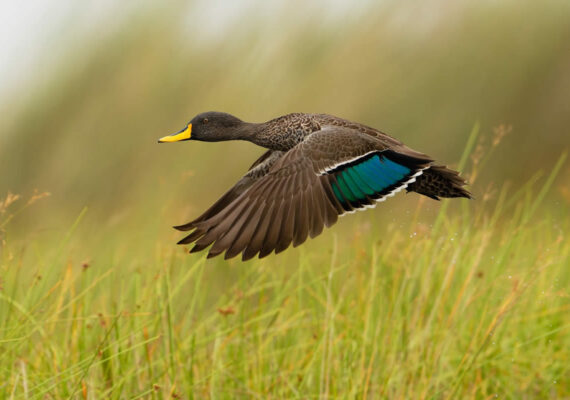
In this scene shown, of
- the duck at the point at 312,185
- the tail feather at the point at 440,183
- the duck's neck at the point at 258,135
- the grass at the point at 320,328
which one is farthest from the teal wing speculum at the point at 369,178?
the grass at the point at 320,328

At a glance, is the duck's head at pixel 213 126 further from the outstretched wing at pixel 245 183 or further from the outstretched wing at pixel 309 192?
the outstretched wing at pixel 309 192

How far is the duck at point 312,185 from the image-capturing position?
375cm

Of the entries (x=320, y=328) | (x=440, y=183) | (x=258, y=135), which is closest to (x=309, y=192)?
(x=258, y=135)

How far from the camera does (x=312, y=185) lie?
3973 millimetres

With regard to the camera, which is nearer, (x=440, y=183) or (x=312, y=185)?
(x=312, y=185)

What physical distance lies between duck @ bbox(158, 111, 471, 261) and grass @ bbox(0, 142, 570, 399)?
2.15 feet

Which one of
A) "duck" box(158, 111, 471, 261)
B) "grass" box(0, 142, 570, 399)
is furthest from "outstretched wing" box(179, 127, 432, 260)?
"grass" box(0, 142, 570, 399)

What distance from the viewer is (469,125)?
27.0 ft

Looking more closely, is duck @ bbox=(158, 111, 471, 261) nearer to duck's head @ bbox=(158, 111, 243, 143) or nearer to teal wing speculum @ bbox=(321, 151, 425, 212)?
teal wing speculum @ bbox=(321, 151, 425, 212)

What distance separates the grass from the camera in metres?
4.38

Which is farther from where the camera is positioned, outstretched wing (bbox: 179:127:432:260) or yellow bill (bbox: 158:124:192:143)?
yellow bill (bbox: 158:124:192:143)

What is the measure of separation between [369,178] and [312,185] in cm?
27

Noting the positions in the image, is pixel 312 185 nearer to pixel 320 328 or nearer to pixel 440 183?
pixel 440 183

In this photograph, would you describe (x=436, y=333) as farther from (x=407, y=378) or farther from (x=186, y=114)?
(x=186, y=114)
